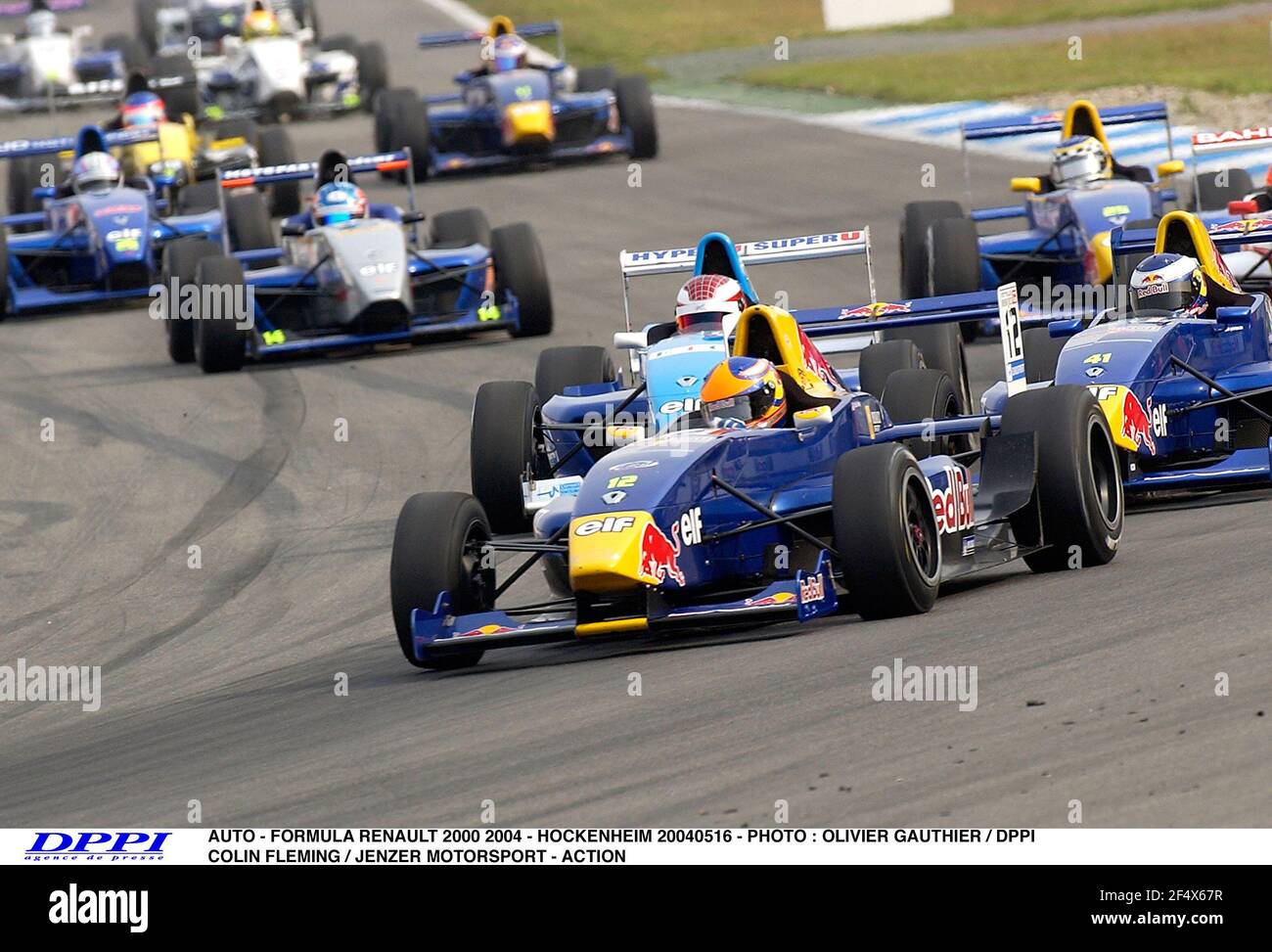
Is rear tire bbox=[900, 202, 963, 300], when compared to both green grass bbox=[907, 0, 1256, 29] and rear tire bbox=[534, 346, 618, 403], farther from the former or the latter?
green grass bbox=[907, 0, 1256, 29]

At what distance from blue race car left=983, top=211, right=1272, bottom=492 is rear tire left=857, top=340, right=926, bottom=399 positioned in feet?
1.84

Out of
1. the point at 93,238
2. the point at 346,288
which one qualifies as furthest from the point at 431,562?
the point at 93,238

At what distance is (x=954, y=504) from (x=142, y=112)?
64.8 feet

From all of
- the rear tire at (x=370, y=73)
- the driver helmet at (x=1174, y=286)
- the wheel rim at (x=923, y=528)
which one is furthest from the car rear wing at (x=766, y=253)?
the rear tire at (x=370, y=73)

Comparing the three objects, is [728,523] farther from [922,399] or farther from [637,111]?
[637,111]

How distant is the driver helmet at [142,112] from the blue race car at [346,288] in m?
8.14

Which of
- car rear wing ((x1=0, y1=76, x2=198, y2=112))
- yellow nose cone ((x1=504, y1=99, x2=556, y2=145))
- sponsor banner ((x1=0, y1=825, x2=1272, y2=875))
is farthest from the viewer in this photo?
car rear wing ((x1=0, y1=76, x2=198, y2=112))

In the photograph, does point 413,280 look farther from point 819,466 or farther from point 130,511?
point 819,466

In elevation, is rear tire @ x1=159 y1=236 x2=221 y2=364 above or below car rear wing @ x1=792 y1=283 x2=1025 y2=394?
below

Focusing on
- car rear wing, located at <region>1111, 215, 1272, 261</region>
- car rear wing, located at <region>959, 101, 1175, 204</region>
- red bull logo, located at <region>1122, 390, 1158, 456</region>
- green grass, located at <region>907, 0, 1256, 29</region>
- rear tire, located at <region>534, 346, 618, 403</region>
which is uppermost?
car rear wing, located at <region>959, 101, 1175, 204</region>

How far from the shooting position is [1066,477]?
10.8 meters

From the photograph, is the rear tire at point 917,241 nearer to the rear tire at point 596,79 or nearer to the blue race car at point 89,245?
the blue race car at point 89,245

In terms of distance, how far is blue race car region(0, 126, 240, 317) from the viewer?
22.7 m

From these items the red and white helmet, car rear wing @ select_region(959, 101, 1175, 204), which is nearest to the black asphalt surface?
car rear wing @ select_region(959, 101, 1175, 204)
